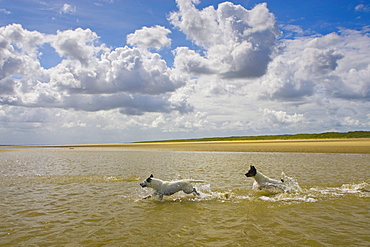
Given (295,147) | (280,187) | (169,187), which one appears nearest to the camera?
(169,187)

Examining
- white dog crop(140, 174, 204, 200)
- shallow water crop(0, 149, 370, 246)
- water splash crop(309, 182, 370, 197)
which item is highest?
white dog crop(140, 174, 204, 200)

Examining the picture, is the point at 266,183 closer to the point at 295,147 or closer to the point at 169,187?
the point at 169,187

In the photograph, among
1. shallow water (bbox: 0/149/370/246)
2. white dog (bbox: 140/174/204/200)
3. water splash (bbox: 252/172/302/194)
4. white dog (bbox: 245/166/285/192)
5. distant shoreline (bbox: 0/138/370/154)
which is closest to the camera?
shallow water (bbox: 0/149/370/246)

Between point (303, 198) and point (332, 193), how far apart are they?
69.4 inches

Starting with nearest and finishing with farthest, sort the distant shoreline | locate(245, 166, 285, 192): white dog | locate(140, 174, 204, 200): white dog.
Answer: locate(140, 174, 204, 200): white dog, locate(245, 166, 285, 192): white dog, the distant shoreline

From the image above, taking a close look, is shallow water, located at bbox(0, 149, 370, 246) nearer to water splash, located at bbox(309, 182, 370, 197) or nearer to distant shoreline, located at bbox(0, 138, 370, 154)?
water splash, located at bbox(309, 182, 370, 197)

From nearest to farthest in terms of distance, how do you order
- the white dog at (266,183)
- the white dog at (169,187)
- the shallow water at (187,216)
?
the shallow water at (187,216) < the white dog at (169,187) < the white dog at (266,183)

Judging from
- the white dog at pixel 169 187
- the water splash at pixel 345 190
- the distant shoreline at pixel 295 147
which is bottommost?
the water splash at pixel 345 190

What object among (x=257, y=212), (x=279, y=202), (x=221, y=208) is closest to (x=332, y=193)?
(x=279, y=202)

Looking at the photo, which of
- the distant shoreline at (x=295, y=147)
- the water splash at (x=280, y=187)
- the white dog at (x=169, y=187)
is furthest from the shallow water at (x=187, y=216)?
the distant shoreline at (x=295, y=147)

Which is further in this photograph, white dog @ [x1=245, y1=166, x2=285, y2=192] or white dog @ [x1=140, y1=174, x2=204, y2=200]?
white dog @ [x1=245, y1=166, x2=285, y2=192]

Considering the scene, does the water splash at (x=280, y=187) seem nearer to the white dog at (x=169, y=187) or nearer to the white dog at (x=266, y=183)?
the white dog at (x=266, y=183)

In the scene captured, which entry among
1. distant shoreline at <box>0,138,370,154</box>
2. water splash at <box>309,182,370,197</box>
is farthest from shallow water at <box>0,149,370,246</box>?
distant shoreline at <box>0,138,370,154</box>

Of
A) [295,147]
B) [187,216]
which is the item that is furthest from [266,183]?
[295,147]
